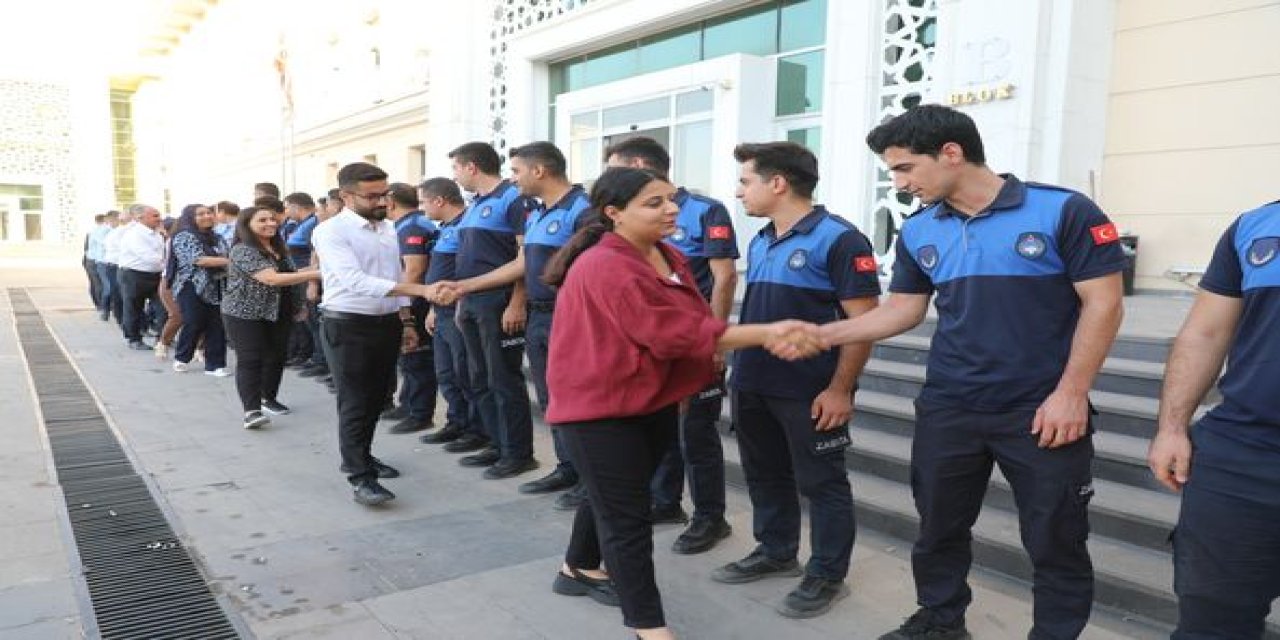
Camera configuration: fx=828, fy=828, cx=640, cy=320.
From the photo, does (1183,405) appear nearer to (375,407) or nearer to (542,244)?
(542,244)

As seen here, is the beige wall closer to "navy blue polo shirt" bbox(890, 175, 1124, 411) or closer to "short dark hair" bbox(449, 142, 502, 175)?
"navy blue polo shirt" bbox(890, 175, 1124, 411)

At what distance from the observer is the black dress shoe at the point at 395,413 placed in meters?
6.46

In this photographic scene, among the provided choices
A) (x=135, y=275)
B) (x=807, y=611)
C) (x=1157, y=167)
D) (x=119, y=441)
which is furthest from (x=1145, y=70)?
(x=135, y=275)

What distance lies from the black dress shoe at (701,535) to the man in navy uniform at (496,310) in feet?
4.80

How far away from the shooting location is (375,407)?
14.6 feet

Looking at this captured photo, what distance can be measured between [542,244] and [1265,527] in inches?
129

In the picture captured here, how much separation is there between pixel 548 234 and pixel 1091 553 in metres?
2.89

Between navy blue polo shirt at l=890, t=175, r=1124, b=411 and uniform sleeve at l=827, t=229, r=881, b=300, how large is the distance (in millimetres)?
502

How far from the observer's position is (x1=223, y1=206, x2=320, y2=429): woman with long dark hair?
582 cm

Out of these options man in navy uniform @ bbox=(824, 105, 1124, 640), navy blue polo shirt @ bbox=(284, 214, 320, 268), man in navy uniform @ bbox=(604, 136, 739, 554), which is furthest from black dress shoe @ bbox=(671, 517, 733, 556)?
navy blue polo shirt @ bbox=(284, 214, 320, 268)

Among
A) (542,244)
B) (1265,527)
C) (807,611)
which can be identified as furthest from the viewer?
(542,244)

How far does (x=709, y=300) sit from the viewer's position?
158 inches

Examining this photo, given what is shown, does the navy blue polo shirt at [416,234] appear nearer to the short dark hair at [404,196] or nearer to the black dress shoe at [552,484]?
the short dark hair at [404,196]

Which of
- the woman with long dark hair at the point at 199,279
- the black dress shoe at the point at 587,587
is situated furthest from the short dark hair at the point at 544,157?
the woman with long dark hair at the point at 199,279
